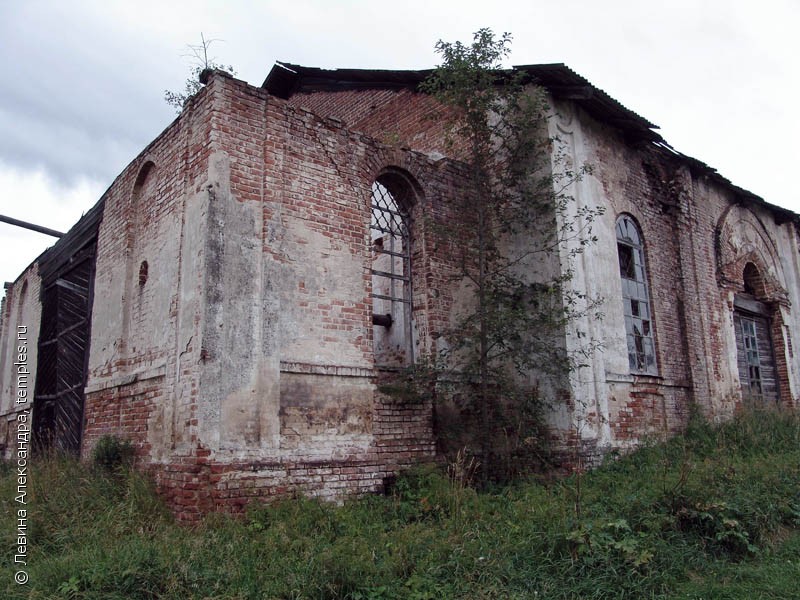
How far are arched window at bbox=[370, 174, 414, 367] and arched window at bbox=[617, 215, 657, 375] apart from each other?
3618 millimetres

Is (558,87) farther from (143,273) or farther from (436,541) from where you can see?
(436,541)

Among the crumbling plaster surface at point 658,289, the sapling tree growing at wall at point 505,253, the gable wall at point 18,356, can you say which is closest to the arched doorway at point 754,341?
the crumbling plaster surface at point 658,289

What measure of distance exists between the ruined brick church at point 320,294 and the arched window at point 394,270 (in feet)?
0.12

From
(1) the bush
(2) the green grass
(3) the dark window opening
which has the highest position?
(3) the dark window opening

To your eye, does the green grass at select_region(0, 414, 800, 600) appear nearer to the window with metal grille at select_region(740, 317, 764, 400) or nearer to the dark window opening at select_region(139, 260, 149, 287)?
the dark window opening at select_region(139, 260, 149, 287)

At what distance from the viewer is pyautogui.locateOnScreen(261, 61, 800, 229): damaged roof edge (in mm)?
9297

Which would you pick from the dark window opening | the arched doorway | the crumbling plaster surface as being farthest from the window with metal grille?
the dark window opening

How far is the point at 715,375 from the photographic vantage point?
36.9ft

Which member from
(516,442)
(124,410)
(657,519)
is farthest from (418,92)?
(657,519)

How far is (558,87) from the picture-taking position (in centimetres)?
942

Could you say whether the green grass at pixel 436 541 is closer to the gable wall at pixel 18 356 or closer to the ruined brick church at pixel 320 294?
the ruined brick church at pixel 320 294

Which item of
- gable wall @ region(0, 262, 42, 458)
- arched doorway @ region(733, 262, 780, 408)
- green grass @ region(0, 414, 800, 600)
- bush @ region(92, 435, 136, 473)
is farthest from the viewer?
arched doorway @ region(733, 262, 780, 408)

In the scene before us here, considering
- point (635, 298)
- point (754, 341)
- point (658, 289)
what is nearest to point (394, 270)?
point (635, 298)

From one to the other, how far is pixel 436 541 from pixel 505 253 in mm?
4924
